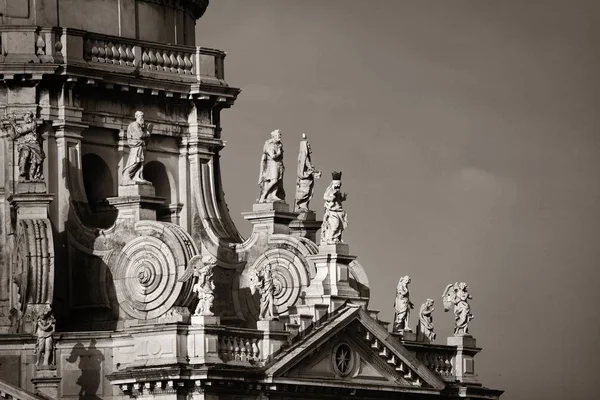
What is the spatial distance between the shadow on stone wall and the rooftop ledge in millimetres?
8877

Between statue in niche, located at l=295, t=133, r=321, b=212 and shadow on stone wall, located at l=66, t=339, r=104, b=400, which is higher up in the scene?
statue in niche, located at l=295, t=133, r=321, b=212

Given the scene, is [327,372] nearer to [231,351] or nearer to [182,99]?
[231,351]

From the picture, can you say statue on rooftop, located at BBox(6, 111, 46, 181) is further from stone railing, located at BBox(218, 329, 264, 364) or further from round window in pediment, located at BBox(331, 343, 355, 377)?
round window in pediment, located at BBox(331, 343, 355, 377)

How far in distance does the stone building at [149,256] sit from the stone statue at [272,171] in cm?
50

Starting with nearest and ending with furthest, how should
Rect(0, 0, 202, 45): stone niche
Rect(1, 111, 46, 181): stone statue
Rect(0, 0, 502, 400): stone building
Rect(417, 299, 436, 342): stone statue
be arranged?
1. Rect(0, 0, 502, 400): stone building
2. Rect(1, 111, 46, 181): stone statue
3. Rect(0, 0, 202, 45): stone niche
4. Rect(417, 299, 436, 342): stone statue

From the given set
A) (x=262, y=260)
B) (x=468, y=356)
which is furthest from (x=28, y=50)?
(x=468, y=356)

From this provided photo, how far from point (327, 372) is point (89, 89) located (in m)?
11.4

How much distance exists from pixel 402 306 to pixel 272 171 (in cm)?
566

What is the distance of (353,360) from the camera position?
10050 centimetres

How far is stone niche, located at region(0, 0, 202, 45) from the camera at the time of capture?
10325 centimetres

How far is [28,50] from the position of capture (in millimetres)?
101750

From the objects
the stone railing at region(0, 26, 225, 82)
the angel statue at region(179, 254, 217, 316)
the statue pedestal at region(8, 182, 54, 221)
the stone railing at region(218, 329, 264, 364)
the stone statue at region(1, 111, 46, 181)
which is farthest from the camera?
the stone railing at region(0, 26, 225, 82)

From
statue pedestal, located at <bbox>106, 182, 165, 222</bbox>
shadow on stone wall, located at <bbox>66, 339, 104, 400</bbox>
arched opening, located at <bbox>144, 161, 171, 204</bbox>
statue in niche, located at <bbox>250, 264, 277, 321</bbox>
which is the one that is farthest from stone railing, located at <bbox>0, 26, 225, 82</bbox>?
shadow on stone wall, located at <bbox>66, 339, 104, 400</bbox>

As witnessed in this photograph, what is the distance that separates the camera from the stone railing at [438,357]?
10325 cm
